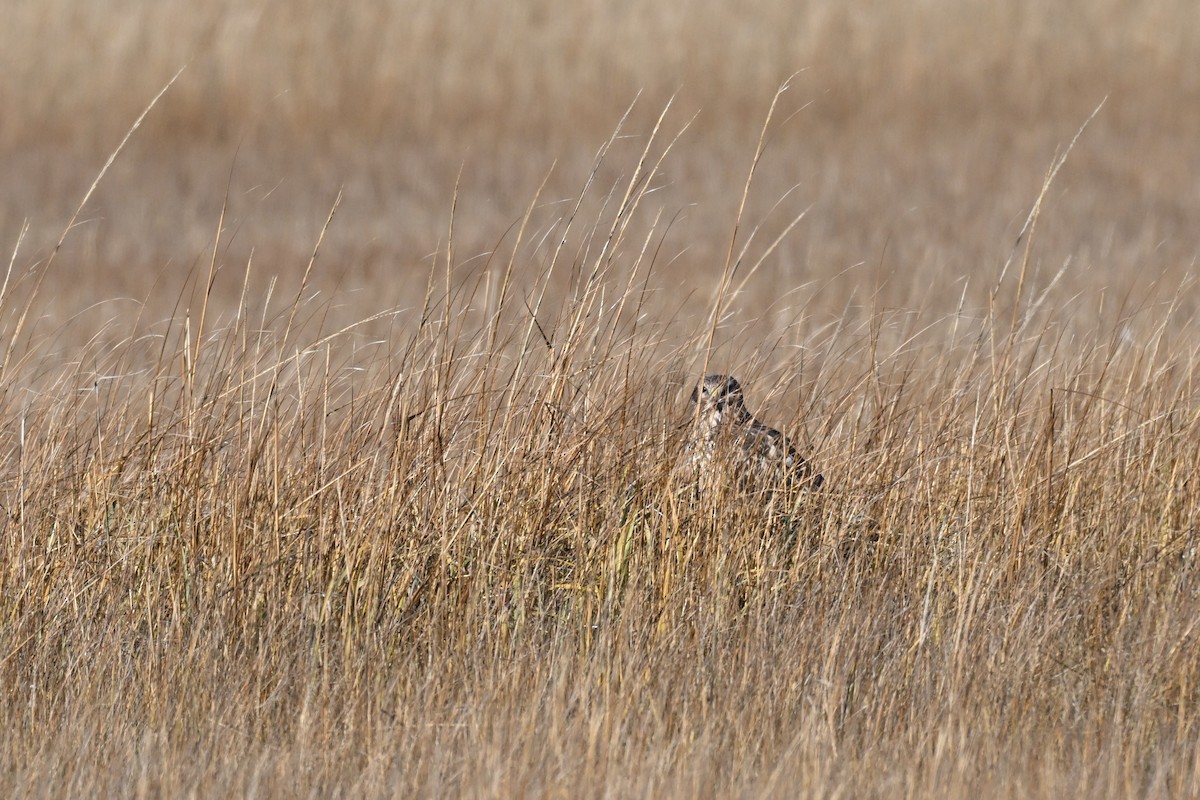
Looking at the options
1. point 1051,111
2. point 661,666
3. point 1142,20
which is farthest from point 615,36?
point 661,666

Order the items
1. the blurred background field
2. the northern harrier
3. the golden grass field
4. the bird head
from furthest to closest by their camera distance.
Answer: the blurred background field → the bird head → the northern harrier → the golden grass field

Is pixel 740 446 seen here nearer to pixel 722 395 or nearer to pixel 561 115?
pixel 722 395

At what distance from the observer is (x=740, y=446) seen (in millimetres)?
3619

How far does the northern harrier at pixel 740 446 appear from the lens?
354 centimetres

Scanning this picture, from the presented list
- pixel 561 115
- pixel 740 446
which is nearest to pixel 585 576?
pixel 740 446

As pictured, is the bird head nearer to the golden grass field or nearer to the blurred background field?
the golden grass field

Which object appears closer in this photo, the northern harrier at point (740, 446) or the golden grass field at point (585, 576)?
the golden grass field at point (585, 576)

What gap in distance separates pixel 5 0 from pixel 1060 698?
12.6 meters

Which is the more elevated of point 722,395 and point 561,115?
point 722,395

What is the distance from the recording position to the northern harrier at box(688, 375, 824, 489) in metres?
3.54

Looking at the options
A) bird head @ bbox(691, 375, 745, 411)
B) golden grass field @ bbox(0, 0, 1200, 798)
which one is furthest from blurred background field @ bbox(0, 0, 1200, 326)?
bird head @ bbox(691, 375, 745, 411)

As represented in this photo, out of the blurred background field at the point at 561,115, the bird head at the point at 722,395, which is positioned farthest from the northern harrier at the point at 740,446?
the blurred background field at the point at 561,115

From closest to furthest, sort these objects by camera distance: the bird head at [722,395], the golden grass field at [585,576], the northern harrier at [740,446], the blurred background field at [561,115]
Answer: the golden grass field at [585,576]
the northern harrier at [740,446]
the bird head at [722,395]
the blurred background field at [561,115]

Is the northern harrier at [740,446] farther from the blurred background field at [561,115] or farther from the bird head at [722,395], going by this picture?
the blurred background field at [561,115]
